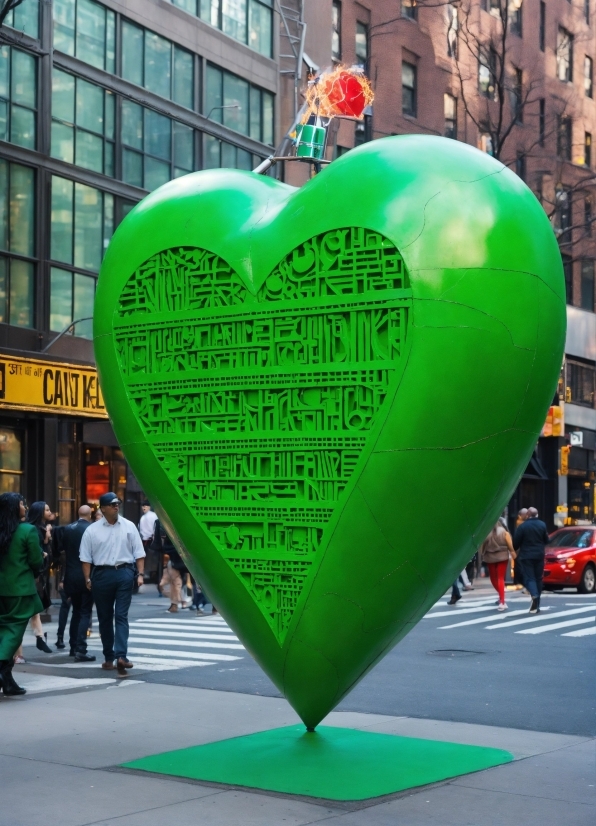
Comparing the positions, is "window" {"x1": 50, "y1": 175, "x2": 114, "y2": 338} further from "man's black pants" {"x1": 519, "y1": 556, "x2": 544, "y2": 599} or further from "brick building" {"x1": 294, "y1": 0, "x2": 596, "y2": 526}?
"man's black pants" {"x1": 519, "y1": 556, "x2": 544, "y2": 599}

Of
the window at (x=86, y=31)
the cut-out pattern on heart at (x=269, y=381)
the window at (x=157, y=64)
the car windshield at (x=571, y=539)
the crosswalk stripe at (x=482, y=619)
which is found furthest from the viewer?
the car windshield at (x=571, y=539)

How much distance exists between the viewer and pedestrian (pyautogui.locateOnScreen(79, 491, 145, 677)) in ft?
43.5

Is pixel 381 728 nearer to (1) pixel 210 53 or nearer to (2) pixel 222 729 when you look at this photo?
(2) pixel 222 729

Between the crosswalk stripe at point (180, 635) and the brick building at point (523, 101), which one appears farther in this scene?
the brick building at point (523, 101)

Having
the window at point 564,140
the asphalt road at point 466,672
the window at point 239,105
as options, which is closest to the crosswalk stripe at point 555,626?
the asphalt road at point 466,672

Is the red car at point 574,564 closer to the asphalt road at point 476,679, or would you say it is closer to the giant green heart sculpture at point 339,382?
the asphalt road at point 476,679

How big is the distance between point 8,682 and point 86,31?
17.6 meters

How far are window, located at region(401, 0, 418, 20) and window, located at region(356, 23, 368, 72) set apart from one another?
198 centimetres

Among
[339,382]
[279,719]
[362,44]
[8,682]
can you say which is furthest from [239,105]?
[339,382]

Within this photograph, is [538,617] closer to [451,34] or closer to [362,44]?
[362,44]

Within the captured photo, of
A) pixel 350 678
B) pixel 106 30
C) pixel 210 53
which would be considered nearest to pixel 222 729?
pixel 350 678

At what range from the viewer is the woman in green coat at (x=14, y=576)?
1149 cm

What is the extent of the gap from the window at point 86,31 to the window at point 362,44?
12.7 m

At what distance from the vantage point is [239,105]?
98.5 feet
